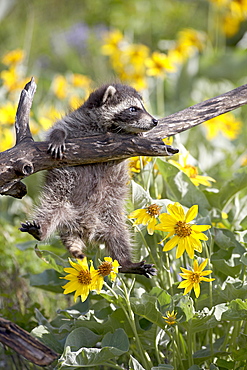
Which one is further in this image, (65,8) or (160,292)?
(65,8)

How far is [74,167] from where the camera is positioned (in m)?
1.60

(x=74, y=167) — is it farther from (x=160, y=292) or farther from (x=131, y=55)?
(x=131, y=55)

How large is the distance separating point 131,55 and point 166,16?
3437 millimetres

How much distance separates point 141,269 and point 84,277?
0.18 metres

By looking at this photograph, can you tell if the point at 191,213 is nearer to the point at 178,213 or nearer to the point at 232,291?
the point at 178,213

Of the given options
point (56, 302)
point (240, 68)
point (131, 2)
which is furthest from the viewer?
point (131, 2)

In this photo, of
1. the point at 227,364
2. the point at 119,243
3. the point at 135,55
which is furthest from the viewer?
the point at 135,55

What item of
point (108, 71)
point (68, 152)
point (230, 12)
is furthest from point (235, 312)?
point (108, 71)

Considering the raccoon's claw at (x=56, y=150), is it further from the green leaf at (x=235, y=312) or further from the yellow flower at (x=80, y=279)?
the green leaf at (x=235, y=312)

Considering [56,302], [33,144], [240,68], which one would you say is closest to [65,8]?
[240,68]

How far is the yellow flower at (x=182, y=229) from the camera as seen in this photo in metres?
1.37

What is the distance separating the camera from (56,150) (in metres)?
1.48

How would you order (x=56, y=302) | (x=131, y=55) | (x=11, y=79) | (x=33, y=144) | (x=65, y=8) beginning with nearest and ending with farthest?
(x=33, y=144)
(x=56, y=302)
(x=11, y=79)
(x=131, y=55)
(x=65, y=8)

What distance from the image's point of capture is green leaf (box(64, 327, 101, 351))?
1.49m
